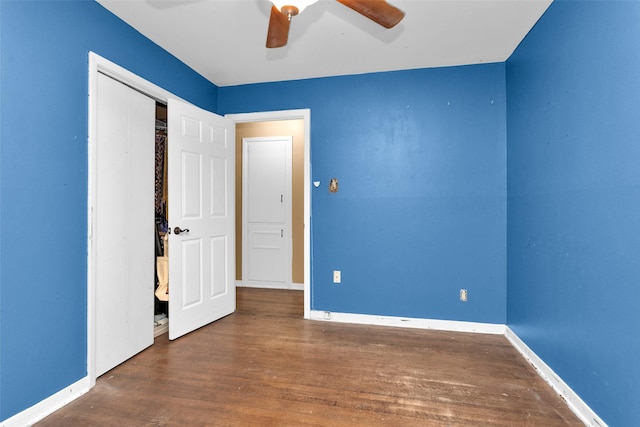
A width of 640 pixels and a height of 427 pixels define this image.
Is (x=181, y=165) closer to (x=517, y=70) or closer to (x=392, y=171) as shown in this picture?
(x=392, y=171)

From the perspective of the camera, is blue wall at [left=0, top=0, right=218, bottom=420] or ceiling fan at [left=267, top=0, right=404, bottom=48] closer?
ceiling fan at [left=267, top=0, right=404, bottom=48]

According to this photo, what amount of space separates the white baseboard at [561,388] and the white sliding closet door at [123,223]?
9.70 ft

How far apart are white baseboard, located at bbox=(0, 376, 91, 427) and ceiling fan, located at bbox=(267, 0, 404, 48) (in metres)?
2.35

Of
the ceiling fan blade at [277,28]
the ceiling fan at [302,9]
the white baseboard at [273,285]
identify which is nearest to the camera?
the ceiling fan at [302,9]

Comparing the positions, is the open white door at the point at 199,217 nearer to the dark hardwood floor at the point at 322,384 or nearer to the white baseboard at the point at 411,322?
the dark hardwood floor at the point at 322,384

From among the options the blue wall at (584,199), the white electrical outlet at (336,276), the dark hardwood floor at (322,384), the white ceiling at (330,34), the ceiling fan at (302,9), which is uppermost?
Answer: the white ceiling at (330,34)

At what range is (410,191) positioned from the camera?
3.26m

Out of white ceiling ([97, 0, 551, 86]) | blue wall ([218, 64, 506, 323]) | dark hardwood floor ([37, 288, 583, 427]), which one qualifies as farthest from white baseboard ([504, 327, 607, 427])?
white ceiling ([97, 0, 551, 86])

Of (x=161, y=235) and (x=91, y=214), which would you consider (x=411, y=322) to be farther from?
(x=91, y=214)

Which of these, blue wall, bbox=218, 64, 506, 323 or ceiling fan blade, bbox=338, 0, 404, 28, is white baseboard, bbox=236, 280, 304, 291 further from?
ceiling fan blade, bbox=338, 0, 404, 28

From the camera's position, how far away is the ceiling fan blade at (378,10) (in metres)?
1.50

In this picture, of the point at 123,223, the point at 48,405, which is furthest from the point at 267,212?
the point at 48,405

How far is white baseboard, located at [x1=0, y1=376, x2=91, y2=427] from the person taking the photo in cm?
170

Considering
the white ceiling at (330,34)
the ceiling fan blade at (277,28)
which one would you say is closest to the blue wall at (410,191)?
the white ceiling at (330,34)
